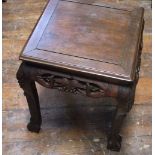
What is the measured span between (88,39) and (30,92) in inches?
12.7

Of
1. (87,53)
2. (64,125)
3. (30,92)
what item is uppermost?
(87,53)

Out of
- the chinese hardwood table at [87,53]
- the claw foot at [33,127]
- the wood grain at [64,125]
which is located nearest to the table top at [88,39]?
the chinese hardwood table at [87,53]

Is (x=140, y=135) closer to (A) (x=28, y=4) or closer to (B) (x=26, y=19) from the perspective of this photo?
(B) (x=26, y=19)

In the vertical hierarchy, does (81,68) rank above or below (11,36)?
above

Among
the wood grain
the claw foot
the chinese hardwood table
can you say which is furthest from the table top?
the claw foot

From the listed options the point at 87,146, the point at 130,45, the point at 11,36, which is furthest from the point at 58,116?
the point at 11,36

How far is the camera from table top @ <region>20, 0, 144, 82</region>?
1078mm

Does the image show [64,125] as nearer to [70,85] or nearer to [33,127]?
[33,127]

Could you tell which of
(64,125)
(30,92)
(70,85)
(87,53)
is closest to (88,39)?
(87,53)

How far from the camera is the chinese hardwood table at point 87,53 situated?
1072 mm

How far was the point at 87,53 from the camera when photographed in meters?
1.12

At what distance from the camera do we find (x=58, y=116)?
1500 millimetres

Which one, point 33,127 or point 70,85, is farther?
point 33,127

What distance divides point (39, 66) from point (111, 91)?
282 mm
